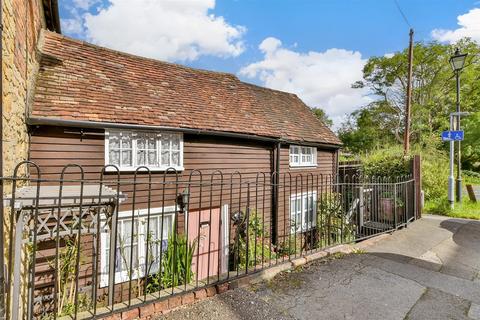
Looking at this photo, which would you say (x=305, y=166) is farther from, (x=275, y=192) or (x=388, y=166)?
(x=388, y=166)

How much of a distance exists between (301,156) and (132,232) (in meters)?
8.97

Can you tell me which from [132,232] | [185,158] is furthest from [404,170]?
[132,232]

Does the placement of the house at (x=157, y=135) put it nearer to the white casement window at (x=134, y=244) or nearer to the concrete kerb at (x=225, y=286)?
the white casement window at (x=134, y=244)

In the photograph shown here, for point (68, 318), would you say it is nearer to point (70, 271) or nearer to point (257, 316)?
point (257, 316)

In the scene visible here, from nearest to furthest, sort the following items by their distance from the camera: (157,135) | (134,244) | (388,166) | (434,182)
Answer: (134,244), (157,135), (388,166), (434,182)

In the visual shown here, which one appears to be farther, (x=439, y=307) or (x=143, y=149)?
(x=143, y=149)

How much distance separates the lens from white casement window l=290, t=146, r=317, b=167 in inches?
418

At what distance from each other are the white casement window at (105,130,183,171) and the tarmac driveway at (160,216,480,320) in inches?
164

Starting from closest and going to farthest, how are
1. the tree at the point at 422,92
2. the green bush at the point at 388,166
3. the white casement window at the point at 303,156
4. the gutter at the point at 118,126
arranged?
the gutter at the point at 118,126 → the green bush at the point at 388,166 → the white casement window at the point at 303,156 → the tree at the point at 422,92

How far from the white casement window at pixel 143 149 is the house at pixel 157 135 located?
0.08 feet

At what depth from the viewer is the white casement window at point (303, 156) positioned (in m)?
10.6

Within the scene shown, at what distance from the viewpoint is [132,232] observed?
286 centimetres

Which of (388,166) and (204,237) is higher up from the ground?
(388,166)

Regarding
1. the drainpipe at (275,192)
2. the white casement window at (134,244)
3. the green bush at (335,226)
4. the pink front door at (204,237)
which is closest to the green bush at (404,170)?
the green bush at (335,226)
